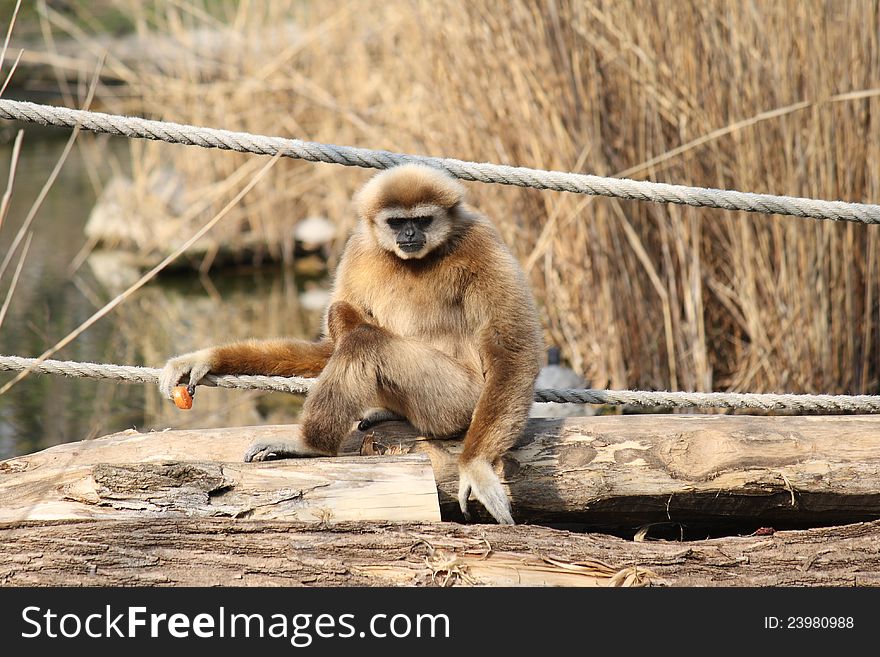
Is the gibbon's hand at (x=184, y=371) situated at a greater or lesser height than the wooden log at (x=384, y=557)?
greater

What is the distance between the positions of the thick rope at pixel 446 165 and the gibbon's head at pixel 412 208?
8cm

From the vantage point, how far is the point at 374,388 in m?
3.23

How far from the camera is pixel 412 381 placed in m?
3.28

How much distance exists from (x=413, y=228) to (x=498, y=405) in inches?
Answer: 27.6

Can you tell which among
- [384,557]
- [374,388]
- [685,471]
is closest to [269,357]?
[374,388]

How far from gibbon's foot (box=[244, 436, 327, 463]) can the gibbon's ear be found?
0.89m

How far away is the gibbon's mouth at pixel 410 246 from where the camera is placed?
11.1 feet

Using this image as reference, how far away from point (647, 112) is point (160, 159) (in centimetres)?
693

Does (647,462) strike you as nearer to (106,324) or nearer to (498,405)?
(498,405)

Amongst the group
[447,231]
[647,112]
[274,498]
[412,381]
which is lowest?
[274,498]

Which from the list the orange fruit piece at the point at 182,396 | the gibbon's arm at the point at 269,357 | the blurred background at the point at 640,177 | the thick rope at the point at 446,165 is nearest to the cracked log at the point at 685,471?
the gibbon's arm at the point at 269,357

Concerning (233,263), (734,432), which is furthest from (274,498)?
(233,263)

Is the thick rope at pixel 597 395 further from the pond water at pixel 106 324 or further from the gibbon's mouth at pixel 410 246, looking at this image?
the pond water at pixel 106 324

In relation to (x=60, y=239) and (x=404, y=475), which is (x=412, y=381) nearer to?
(x=404, y=475)
